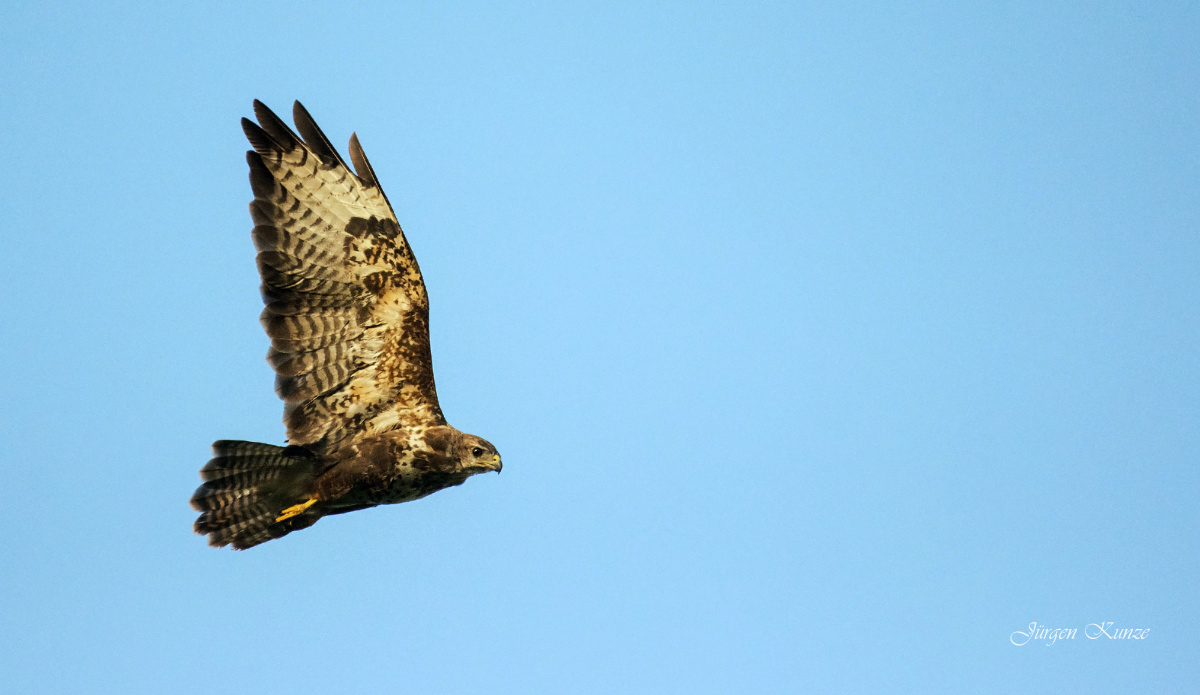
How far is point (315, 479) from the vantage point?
7.57m

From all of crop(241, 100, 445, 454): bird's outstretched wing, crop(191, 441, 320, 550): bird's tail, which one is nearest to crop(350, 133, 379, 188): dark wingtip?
crop(241, 100, 445, 454): bird's outstretched wing

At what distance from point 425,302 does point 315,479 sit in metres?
1.55

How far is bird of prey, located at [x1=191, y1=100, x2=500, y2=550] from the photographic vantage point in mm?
7422

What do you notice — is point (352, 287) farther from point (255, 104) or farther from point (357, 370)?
point (255, 104)

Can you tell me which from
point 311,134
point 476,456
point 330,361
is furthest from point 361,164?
point 476,456

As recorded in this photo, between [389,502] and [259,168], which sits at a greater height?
[259,168]

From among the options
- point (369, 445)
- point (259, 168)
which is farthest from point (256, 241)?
point (369, 445)

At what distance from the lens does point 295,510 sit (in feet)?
24.4

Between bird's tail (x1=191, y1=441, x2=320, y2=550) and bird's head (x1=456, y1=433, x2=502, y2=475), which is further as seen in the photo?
bird's tail (x1=191, y1=441, x2=320, y2=550)

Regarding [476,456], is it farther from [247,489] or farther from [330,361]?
[247,489]

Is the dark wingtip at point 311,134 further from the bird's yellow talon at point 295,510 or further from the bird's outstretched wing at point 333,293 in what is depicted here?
the bird's yellow talon at point 295,510

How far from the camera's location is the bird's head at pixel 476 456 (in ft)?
24.1

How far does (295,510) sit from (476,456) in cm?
139

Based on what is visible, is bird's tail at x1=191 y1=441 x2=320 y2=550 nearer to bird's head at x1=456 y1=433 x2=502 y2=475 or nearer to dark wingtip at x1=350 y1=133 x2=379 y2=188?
bird's head at x1=456 y1=433 x2=502 y2=475
